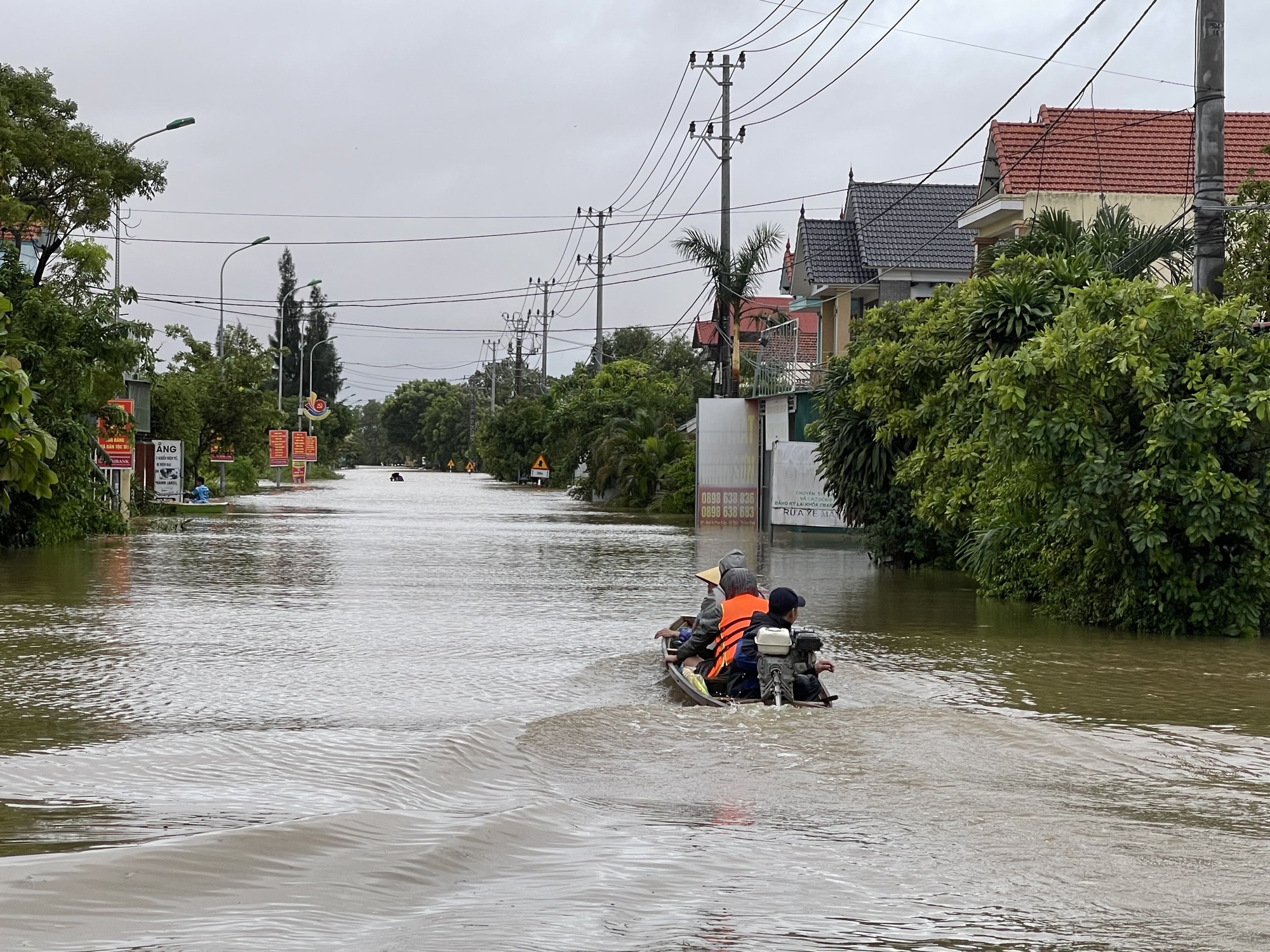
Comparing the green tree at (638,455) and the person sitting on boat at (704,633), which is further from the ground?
the green tree at (638,455)

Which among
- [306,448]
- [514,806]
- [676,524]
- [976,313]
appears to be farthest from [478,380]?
[514,806]

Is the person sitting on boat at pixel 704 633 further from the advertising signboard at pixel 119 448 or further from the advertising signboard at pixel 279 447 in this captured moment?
the advertising signboard at pixel 279 447

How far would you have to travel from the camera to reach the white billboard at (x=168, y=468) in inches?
1572

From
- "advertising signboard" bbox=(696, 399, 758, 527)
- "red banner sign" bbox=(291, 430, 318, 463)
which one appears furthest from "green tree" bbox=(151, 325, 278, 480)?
"red banner sign" bbox=(291, 430, 318, 463)

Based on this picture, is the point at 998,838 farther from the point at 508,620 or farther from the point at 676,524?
the point at 676,524

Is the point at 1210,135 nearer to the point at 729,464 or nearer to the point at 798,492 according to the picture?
the point at 798,492

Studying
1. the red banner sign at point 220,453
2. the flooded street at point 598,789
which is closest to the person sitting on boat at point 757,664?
the flooded street at point 598,789

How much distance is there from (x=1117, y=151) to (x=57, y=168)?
2247cm

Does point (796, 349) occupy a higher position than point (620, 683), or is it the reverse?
point (796, 349)

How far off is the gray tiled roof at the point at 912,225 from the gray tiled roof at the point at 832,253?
0.46 meters

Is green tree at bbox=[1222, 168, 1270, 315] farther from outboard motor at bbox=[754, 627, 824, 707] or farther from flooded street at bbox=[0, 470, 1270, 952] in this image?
outboard motor at bbox=[754, 627, 824, 707]

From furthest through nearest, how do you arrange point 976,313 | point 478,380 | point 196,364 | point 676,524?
point 478,380 < point 196,364 < point 676,524 < point 976,313

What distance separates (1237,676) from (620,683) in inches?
213

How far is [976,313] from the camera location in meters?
18.7
